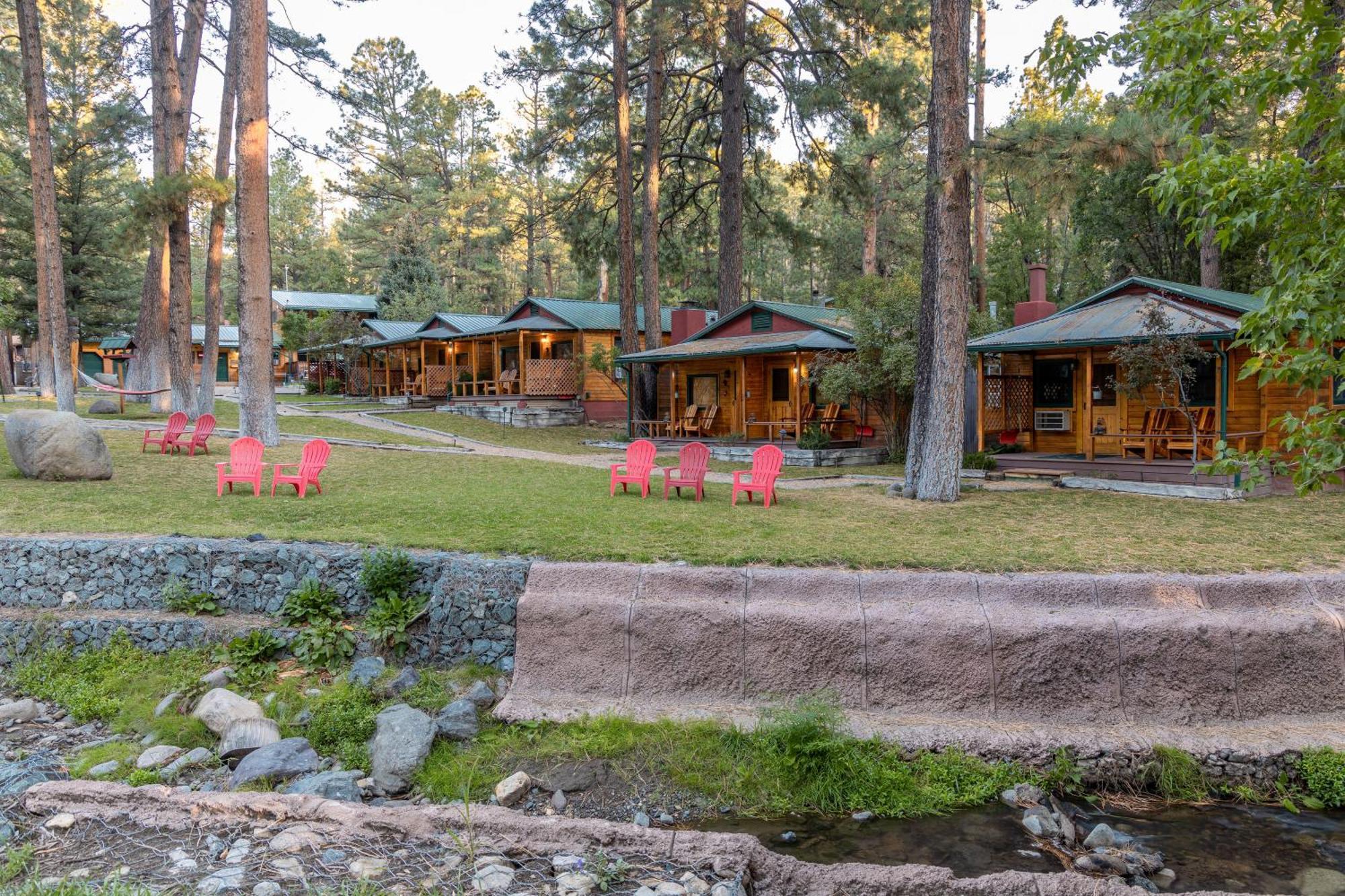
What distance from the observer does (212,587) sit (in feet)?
25.2

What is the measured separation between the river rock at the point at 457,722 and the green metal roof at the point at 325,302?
4191 cm

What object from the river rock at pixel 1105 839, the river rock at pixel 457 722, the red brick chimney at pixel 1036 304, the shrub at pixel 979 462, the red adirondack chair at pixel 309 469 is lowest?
the river rock at pixel 1105 839

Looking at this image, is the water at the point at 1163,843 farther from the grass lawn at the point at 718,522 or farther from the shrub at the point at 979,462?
the shrub at the point at 979,462

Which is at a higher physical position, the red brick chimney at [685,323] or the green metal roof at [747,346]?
the red brick chimney at [685,323]

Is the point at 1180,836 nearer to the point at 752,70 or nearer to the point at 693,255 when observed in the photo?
the point at 752,70

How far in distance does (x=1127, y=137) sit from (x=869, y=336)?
718cm

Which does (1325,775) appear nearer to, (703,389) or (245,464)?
(245,464)

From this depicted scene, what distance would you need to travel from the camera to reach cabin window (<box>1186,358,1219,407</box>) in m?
14.8

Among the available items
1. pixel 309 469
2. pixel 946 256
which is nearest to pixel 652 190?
pixel 946 256

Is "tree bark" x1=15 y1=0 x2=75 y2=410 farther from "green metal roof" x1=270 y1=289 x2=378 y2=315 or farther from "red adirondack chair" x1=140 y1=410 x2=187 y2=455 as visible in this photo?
"green metal roof" x1=270 y1=289 x2=378 y2=315

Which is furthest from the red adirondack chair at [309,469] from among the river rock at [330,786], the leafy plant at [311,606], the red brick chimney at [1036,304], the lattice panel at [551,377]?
the lattice panel at [551,377]

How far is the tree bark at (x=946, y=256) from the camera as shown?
10727 mm

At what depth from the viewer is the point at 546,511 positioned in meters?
9.80

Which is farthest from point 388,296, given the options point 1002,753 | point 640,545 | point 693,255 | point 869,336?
point 1002,753
